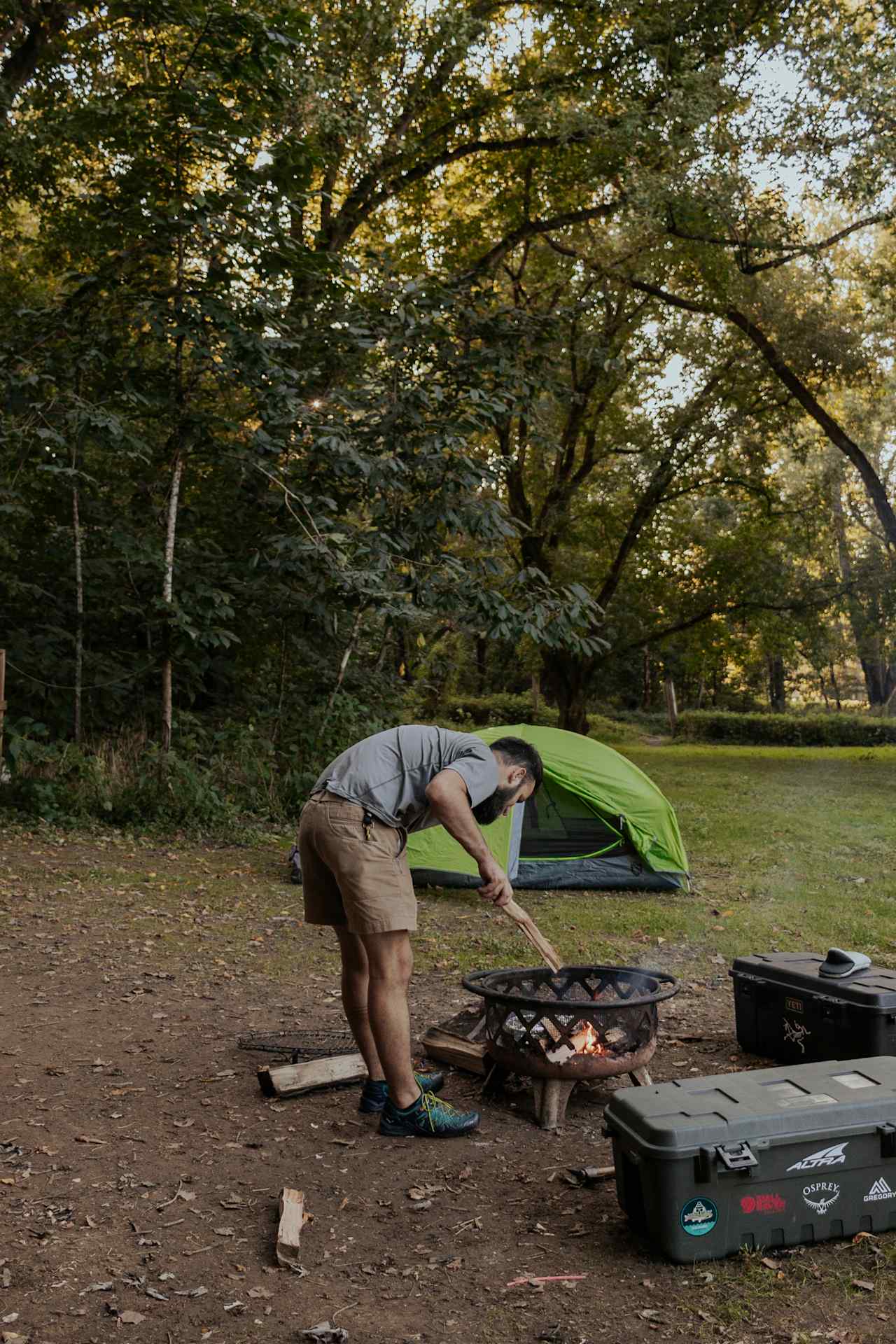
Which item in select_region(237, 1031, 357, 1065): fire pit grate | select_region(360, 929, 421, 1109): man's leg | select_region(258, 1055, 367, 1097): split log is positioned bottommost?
select_region(237, 1031, 357, 1065): fire pit grate

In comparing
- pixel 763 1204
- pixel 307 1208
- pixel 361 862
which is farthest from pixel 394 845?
pixel 763 1204

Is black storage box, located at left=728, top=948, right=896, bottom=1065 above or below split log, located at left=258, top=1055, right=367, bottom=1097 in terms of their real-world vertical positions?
above

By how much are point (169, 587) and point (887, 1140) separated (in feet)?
24.6

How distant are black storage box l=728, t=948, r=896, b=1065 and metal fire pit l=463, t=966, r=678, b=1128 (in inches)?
23.6

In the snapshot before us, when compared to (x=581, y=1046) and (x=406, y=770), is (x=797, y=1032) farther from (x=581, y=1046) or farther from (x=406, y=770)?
(x=406, y=770)

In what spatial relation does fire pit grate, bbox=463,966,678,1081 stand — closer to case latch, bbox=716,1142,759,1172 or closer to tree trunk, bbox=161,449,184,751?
case latch, bbox=716,1142,759,1172

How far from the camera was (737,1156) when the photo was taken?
9.59 ft

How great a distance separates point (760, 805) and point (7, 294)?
10458 mm

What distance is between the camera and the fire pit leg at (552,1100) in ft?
13.0

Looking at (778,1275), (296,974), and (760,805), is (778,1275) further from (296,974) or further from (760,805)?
(760,805)

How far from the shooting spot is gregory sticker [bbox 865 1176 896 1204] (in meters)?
3.08

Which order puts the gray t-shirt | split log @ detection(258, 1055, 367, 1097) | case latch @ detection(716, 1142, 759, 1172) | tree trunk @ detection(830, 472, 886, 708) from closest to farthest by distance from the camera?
case latch @ detection(716, 1142, 759, 1172) < the gray t-shirt < split log @ detection(258, 1055, 367, 1097) < tree trunk @ detection(830, 472, 886, 708)

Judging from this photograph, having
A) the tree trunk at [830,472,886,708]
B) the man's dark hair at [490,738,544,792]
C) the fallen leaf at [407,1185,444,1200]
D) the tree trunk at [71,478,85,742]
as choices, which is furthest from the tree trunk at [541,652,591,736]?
the fallen leaf at [407,1185,444,1200]

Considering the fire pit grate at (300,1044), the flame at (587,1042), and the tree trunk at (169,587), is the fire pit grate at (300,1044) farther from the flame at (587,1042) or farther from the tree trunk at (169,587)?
the tree trunk at (169,587)
